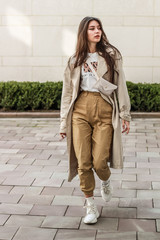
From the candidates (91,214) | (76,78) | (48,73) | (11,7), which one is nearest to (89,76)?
(76,78)

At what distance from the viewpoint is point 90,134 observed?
13.3ft

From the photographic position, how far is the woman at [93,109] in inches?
156

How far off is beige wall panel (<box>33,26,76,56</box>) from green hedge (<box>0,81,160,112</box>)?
1096mm

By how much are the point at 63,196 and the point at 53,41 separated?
7394 mm

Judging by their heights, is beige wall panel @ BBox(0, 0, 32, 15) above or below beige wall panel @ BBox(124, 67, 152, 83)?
above

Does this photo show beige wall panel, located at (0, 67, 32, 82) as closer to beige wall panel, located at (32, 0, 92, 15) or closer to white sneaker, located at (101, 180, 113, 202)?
beige wall panel, located at (32, 0, 92, 15)

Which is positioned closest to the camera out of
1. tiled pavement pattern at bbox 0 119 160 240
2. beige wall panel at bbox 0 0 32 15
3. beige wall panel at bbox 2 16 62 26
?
tiled pavement pattern at bbox 0 119 160 240

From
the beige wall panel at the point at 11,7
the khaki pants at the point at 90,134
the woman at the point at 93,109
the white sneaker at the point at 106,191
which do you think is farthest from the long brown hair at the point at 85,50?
the beige wall panel at the point at 11,7

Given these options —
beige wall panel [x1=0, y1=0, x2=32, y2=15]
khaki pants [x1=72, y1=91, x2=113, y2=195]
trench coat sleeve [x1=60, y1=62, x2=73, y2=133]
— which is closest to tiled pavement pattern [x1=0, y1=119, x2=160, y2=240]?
khaki pants [x1=72, y1=91, x2=113, y2=195]

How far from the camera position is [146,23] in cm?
1120

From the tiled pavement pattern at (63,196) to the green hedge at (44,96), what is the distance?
287 centimetres

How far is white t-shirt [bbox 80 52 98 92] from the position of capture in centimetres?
400

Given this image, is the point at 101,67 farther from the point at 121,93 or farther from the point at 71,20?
the point at 71,20

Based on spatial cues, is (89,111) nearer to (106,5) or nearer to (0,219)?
(0,219)
